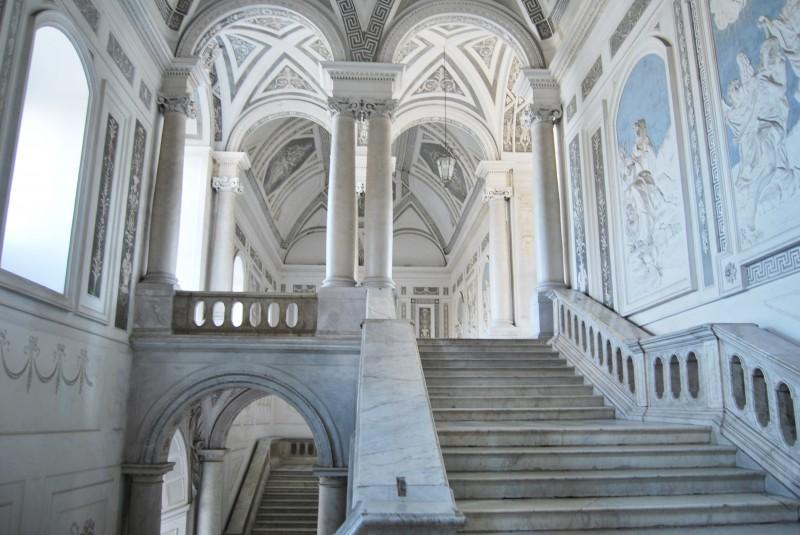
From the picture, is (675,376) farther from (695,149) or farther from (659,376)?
(695,149)

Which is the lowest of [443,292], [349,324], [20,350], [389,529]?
[389,529]

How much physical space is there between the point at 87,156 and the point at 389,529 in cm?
628

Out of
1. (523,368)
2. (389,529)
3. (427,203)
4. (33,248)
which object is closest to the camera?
(389,529)

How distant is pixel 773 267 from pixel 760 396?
1.15 metres

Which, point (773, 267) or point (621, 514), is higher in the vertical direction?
point (773, 267)

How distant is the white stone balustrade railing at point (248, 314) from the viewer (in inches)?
371

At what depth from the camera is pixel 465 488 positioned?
476cm

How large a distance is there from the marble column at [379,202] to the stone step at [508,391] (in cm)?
314

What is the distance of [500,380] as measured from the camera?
7805mm

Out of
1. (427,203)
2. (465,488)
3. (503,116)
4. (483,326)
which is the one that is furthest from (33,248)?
(427,203)

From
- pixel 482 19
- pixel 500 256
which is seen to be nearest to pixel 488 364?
pixel 482 19

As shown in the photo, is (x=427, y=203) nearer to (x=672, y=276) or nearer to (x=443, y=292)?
(x=443, y=292)

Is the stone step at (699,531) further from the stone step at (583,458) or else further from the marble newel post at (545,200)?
the marble newel post at (545,200)

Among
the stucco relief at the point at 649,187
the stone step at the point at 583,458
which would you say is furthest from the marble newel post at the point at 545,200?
the stone step at the point at 583,458
